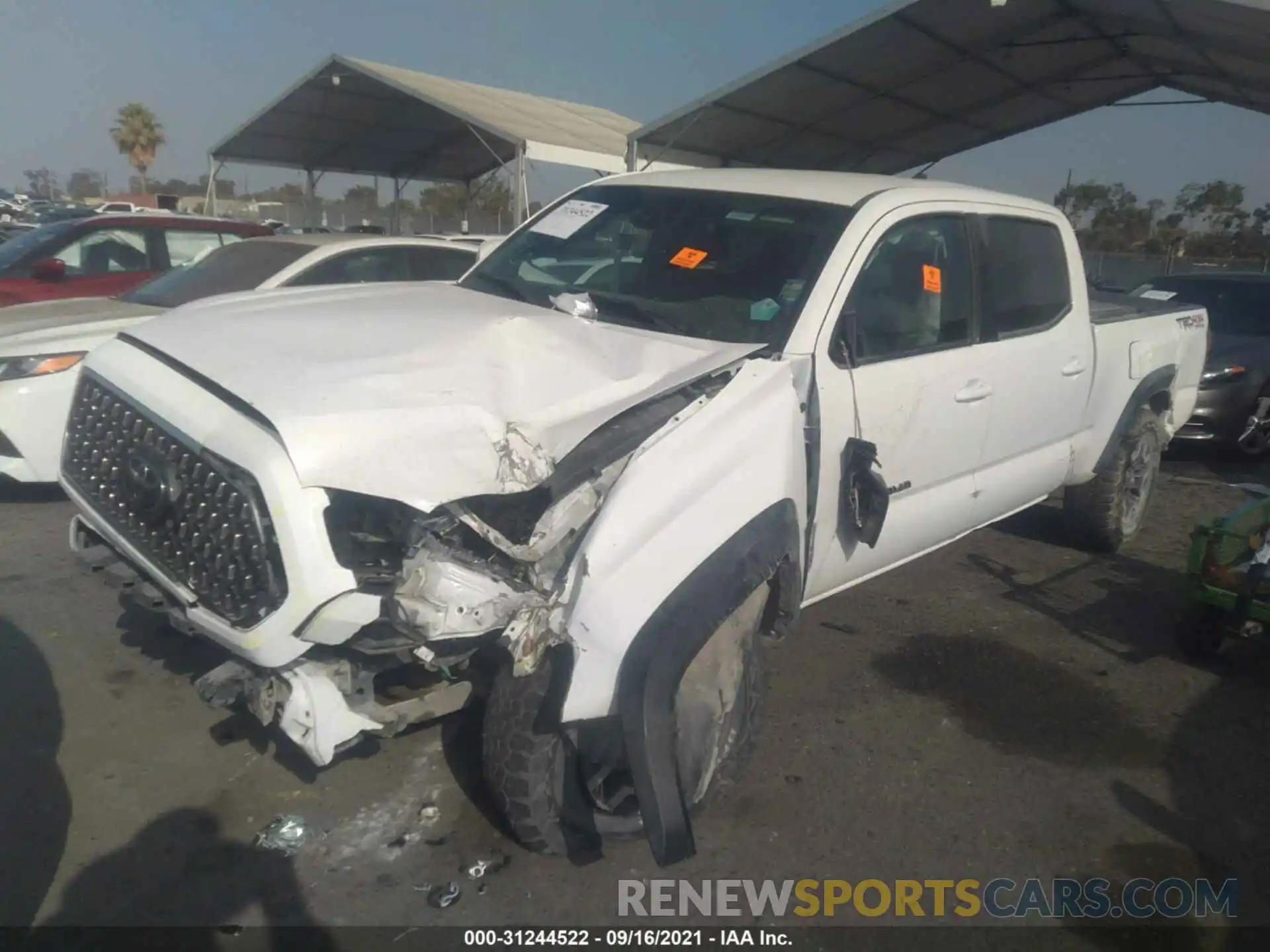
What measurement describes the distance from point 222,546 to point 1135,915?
2806mm

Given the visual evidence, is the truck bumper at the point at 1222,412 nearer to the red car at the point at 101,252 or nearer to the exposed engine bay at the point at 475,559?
the exposed engine bay at the point at 475,559

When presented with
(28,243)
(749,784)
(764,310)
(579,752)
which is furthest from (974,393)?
(28,243)

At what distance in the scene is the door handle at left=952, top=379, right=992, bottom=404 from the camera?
4.05 meters

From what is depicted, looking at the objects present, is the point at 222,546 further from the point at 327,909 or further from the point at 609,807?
the point at 609,807

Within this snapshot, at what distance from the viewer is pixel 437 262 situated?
747 cm

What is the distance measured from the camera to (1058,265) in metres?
4.99

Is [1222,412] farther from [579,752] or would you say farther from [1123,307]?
[579,752]

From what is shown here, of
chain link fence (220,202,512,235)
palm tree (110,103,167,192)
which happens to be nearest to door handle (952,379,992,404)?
chain link fence (220,202,512,235)

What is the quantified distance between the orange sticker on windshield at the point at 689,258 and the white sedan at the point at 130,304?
252 centimetres

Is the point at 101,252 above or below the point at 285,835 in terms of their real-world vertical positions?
above

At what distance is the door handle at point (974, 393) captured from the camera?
405cm

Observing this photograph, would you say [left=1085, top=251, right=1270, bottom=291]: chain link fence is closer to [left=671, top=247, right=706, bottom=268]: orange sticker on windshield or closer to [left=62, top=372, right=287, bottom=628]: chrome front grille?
[left=671, top=247, right=706, bottom=268]: orange sticker on windshield

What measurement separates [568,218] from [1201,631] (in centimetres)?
341

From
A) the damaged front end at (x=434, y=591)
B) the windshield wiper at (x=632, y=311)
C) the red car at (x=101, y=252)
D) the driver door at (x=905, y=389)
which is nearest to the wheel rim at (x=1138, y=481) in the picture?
the driver door at (x=905, y=389)
